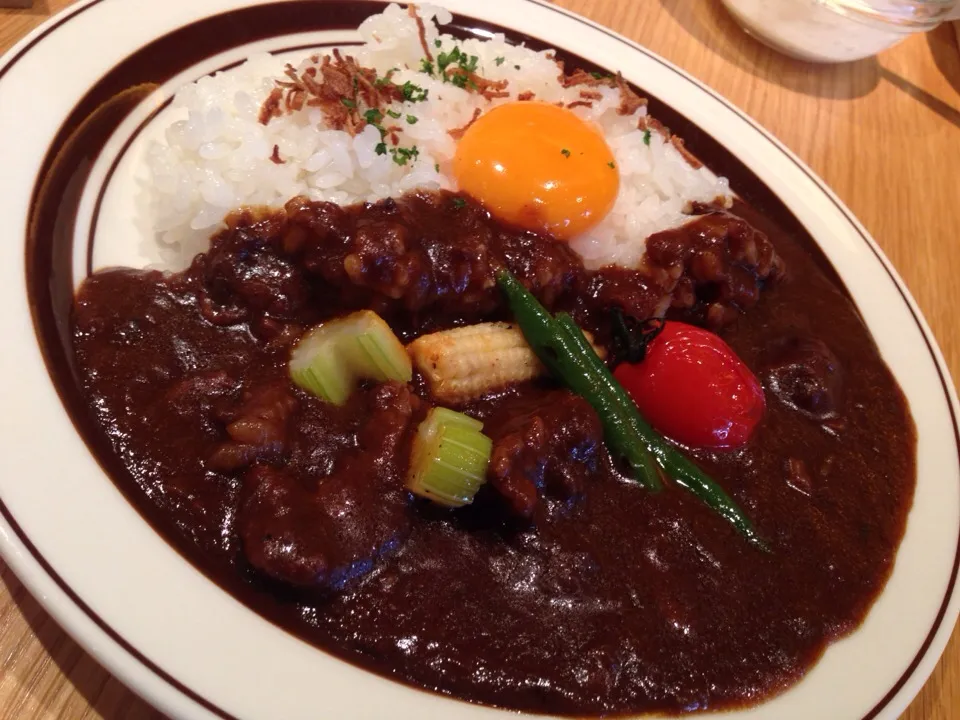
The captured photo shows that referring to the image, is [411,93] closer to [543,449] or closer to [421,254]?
[421,254]

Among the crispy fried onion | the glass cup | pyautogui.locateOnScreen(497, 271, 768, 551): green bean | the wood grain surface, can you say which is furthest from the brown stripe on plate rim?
the glass cup

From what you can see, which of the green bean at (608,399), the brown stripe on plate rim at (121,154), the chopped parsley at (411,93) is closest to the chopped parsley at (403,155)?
the chopped parsley at (411,93)

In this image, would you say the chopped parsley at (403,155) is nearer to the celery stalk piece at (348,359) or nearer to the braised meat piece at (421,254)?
the braised meat piece at (421,254)

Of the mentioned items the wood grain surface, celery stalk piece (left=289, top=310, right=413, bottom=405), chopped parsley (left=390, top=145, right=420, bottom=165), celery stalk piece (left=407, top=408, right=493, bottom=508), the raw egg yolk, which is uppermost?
chopped parsley (left=390, top=145, right=420, bottom=165)

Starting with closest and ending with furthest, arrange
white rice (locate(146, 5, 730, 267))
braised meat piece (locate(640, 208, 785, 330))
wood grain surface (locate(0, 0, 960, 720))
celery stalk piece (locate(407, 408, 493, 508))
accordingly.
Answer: celery stalk piece (locate(407, 408, 493, 508))
white rice (locate(146, 5, 730, 267))
braised meat piece (locate(640, 208, 785, 330))
wood grain surface (locate(0, 0, 960, 720))

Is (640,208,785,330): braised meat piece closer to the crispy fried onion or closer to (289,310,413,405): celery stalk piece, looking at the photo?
the crispy fried onion

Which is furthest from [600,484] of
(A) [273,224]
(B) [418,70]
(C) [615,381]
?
(B) [418,70]
